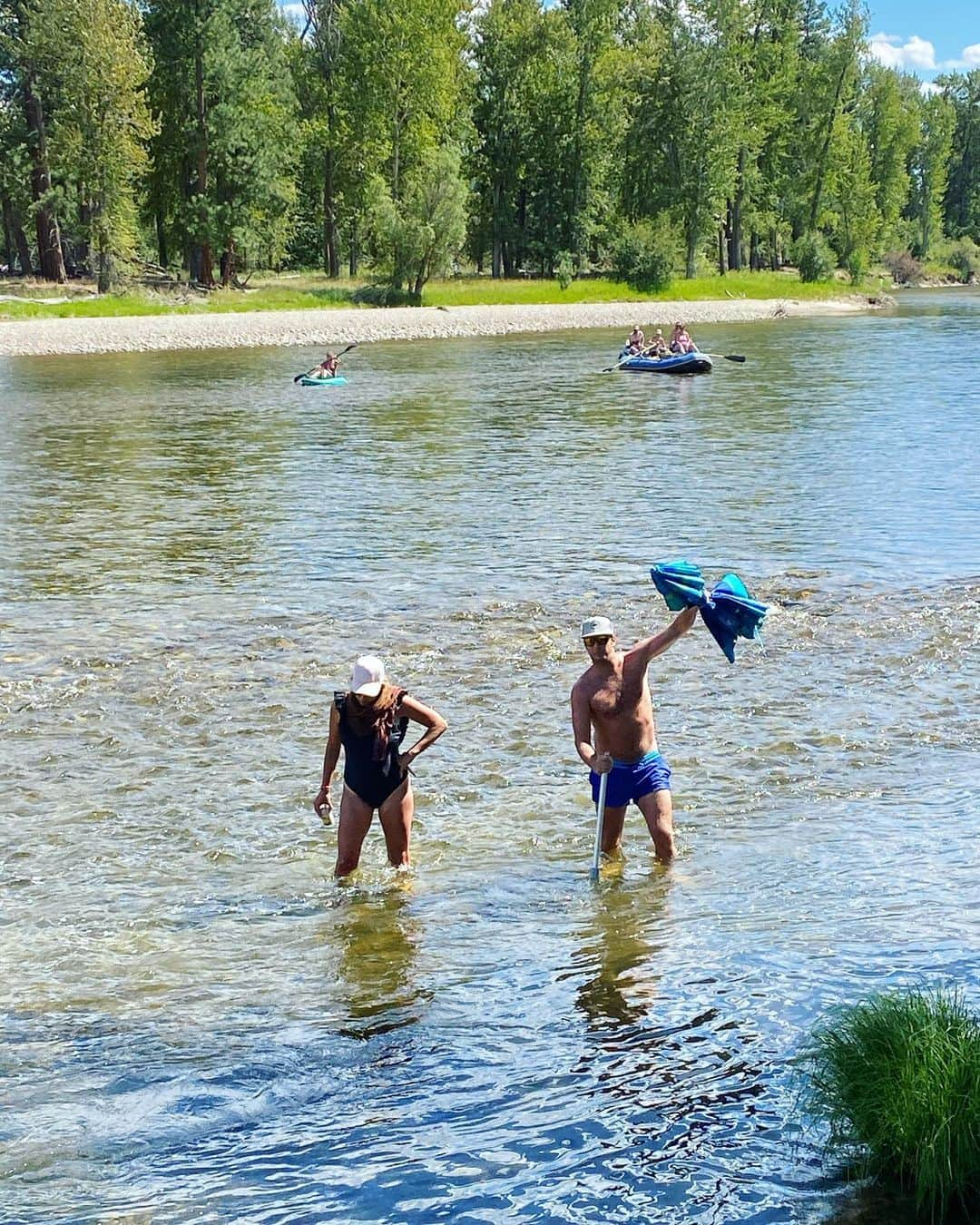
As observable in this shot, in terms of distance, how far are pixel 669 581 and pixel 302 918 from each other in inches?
122

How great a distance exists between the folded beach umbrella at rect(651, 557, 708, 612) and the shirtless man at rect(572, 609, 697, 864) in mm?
531

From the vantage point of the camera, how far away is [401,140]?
8406 cm

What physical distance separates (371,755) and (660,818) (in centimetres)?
192

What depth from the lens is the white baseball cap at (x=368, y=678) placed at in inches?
353

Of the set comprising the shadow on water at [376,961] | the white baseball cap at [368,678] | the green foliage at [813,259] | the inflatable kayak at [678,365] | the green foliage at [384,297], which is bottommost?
the shadow on water at [376,961]

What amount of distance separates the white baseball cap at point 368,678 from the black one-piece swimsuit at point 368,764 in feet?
0.94

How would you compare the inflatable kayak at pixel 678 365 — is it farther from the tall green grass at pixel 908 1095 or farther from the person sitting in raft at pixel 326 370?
the tall green grass at pixel 908 1095

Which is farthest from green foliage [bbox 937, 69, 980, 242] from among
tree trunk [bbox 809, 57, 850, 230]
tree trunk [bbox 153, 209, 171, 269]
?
tree trunk [bbox 153, 209, 171, 269]

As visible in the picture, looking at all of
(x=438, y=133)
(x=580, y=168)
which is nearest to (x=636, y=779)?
(x=438, y=133)

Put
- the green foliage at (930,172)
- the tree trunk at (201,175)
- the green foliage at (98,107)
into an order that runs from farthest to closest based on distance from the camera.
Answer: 1. the green foliage at (930,172)
2. the tree trunk at (201,175)
3. the green foliage at (98,107)

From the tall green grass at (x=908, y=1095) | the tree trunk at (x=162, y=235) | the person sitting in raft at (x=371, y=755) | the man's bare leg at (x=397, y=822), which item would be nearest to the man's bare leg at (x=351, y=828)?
the person sitting in raft at (x=371, y=755)

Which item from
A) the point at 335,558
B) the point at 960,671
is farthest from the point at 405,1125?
the point at 335,558

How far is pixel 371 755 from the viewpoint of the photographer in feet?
30.7

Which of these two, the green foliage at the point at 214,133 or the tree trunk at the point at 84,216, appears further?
the green foliage at the point at 214,133
